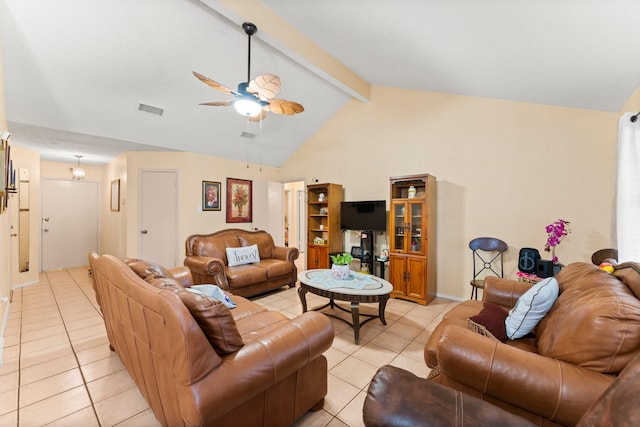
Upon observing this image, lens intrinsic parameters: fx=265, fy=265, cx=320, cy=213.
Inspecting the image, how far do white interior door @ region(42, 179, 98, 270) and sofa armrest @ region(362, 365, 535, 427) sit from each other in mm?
7375

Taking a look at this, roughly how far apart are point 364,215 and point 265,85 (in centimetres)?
275

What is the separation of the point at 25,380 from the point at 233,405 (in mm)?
2073

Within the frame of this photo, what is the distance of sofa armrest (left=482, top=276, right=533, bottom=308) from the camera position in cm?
224

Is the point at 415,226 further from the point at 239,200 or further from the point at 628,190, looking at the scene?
the point at 239,200

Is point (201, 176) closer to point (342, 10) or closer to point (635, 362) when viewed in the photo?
point (342, 10)

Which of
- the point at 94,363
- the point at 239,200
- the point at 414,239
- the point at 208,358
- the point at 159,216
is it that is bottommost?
the point at 94,363

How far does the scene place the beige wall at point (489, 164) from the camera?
9.89 feet

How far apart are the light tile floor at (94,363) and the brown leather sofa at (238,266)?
44cm

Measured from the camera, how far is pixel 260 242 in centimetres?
471

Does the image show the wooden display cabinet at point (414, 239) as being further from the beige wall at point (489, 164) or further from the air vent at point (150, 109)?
the air vent at point (150, 109)

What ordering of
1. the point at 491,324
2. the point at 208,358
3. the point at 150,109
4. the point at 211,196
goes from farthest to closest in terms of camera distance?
the point at 211,196 < the point at 150,109 < the point at 491,324 < the point at 208,358

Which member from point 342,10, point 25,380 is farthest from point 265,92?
point 25,380

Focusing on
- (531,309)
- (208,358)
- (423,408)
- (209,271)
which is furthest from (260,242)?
(423,408)

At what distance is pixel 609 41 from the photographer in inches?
71.8
